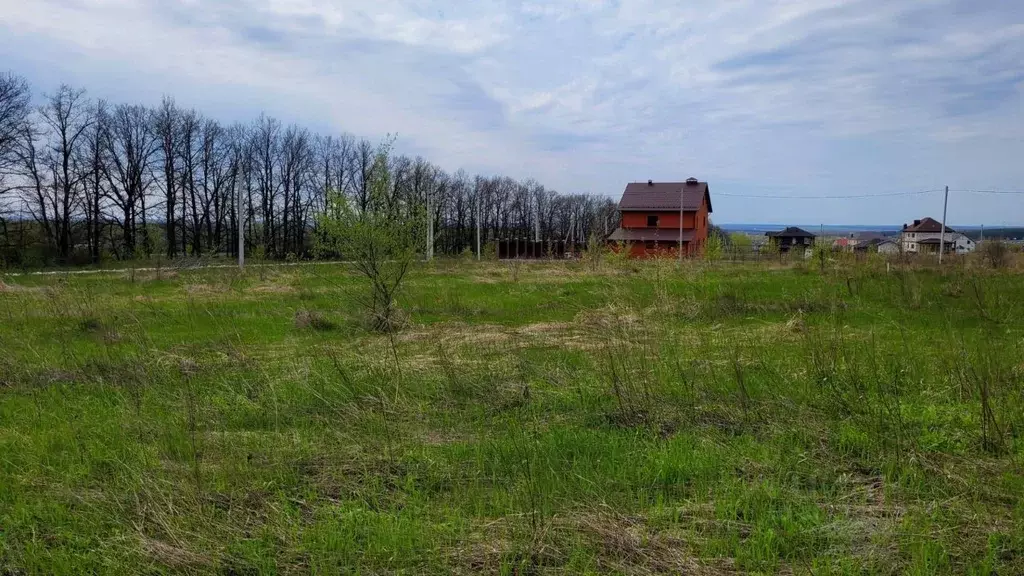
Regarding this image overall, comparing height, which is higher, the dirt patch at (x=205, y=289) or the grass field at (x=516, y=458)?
the dirt patch at (x=205, y=289)

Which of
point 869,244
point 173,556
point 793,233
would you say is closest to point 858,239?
point 869,244

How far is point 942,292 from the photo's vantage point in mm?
14516

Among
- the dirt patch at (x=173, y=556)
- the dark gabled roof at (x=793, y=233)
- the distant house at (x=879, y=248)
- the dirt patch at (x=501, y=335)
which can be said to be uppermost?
the dark gabled roof at (x=793, y=233)

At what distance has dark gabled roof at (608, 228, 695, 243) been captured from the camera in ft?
158

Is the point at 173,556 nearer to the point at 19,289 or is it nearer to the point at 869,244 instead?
the point at 19,289

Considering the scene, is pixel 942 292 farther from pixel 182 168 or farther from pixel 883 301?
pixel 182 168

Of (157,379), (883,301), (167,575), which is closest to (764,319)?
(883,301)

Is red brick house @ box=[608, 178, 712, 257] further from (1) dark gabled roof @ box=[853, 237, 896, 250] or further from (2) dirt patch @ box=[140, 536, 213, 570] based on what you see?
(2) dirt patch @ box=[140, 536, 213, 570]

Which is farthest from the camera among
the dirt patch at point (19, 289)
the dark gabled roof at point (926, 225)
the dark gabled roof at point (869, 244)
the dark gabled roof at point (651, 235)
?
the dark gabled roof at point (926, 225)

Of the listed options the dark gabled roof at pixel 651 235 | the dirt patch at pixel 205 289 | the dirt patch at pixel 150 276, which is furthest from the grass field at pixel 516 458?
the dark gabled roof at pixel 651 235

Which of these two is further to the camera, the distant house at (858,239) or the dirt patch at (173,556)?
the distant house at (858,239)

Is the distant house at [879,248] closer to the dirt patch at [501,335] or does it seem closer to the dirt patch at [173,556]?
the dirt patch at [501,335]

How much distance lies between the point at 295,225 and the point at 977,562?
211 feet

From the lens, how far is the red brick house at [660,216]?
48.6 metres
